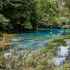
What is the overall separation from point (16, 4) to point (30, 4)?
2448 millimetres

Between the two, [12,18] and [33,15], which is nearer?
[12,18]

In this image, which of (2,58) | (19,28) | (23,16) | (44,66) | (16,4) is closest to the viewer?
(44,66)

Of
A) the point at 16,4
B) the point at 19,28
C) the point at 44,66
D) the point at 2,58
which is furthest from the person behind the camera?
the point at 19,28

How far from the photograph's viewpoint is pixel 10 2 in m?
15.2

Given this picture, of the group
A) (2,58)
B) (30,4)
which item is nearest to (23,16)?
(30,4)

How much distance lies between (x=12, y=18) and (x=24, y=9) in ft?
7.27

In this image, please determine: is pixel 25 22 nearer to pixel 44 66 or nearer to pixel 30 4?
pixel 30 4

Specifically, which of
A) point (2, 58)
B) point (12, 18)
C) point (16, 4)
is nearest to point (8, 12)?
point (12, 18)

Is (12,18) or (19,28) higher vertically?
(12,18)

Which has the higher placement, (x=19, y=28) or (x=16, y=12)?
(x=16, y=12)

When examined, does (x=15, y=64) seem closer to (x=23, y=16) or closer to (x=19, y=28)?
(x=23, y=16)

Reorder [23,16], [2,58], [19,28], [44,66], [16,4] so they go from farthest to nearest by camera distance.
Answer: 1. [19,28]
2. [23,16]
3. [16,4]
4. [2,58]
5. [44,66]

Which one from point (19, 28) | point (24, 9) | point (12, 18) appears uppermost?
point (24, 9)

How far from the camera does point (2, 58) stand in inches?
126
